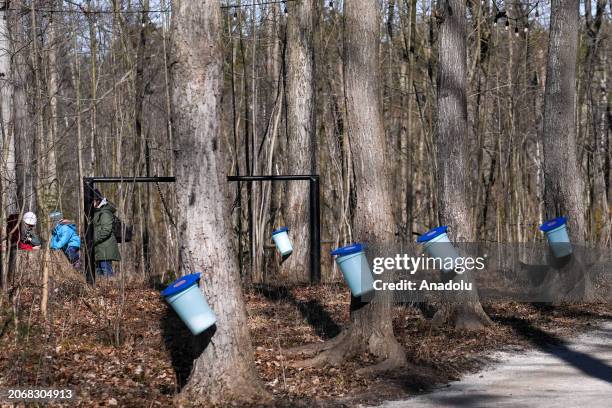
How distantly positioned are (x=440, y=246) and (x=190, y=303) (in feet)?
14.0

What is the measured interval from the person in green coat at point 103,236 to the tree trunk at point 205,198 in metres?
6.34

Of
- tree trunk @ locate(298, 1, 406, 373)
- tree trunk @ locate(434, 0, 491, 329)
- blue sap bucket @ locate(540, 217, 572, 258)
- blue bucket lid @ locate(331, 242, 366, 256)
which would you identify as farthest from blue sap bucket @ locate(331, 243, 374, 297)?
blue sap bucket @ locate(540, 217, 572, 258)

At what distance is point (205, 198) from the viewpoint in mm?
7594

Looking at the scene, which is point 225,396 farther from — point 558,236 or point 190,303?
point 558,236

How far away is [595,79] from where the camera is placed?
102 ft

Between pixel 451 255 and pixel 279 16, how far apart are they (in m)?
9.27

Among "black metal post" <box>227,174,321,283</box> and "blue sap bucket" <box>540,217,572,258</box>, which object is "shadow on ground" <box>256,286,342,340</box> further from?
"blue sap bucket" <box>540,217,572,258</box>

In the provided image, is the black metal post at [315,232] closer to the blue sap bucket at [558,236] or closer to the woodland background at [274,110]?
the woodland background at [274,110]

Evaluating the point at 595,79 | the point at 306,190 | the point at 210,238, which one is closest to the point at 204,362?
the point at 210,238

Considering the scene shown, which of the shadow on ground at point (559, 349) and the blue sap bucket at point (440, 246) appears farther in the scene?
the blue sap bucket at point (440, 246)

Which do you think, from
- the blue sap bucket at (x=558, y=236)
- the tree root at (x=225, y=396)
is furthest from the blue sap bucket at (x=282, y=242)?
the tree root at (x=225, y=396)

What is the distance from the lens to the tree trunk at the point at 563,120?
46.1 feet

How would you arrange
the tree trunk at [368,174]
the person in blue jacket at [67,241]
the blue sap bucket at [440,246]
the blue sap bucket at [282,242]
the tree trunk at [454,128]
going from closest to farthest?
the tree trunk at [368,174]
the blue sap bucket at [440,246]
the tree trunk at [454,128]
the blue sap bucket at [282,242]
the person in blue jacket at [67,241]

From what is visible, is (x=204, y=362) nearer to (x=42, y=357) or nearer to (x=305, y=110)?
(x=42, y=357)
